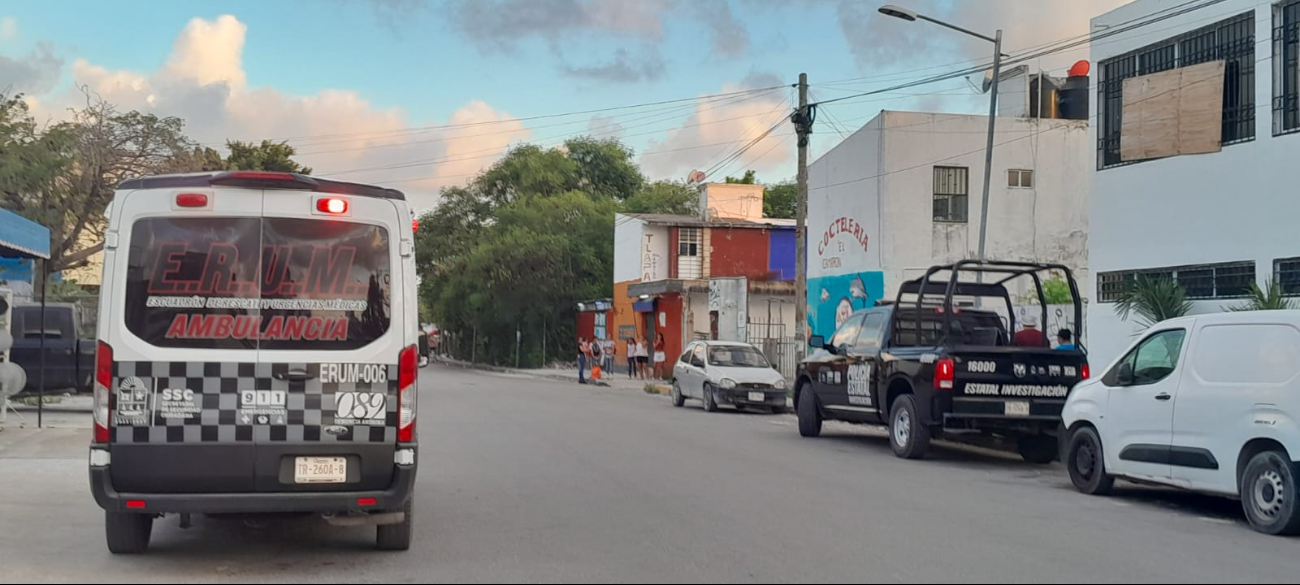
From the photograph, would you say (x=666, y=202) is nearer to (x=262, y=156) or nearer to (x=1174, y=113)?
(x=262, y=156)

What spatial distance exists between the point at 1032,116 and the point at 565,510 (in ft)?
84.3

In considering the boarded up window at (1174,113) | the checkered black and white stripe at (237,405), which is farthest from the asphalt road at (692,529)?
the boarded up window at (1174,113)

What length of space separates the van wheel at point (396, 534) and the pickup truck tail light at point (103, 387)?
5.92 feet

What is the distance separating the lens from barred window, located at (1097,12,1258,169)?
17875 millimetres

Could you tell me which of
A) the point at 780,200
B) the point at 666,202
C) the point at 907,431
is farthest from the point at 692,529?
the point at 780,200

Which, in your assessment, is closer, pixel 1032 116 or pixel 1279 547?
pixel 1279 547

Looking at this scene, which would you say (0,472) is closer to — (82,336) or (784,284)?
(82,336)

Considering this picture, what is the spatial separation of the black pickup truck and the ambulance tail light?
8112mm

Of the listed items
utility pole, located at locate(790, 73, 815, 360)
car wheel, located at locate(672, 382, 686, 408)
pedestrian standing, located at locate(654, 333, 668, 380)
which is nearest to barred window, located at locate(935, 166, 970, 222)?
utility pole, located at locate(790, 73, 815, 360)

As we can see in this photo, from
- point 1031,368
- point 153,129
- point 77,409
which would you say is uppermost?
point 153,129

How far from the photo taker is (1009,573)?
728 centimetres

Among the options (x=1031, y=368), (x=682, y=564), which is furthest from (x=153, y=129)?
(x=682, y=564)

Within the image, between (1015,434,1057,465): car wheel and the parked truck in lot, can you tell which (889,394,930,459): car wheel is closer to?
(1015,434,1057,465): car wheel

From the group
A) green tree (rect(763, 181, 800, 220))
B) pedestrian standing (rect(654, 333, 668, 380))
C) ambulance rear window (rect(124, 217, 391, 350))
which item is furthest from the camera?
green tree (rect(763, 181, 800, 220))
